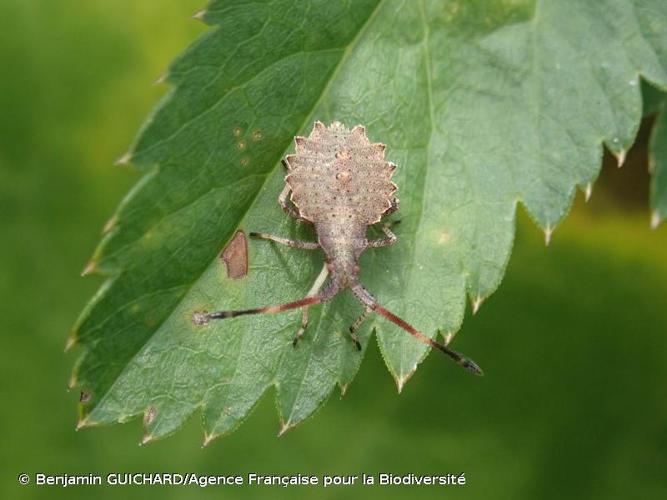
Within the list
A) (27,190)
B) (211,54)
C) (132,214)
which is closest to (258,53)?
(211,54)

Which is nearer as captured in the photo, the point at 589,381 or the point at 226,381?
the point at 226,381

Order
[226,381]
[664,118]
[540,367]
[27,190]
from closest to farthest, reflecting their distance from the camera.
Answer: [226,381], [664,118], [27,190], [540,367]

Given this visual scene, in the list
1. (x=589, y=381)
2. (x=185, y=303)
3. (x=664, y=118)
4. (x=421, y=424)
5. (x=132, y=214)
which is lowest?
(x=589, y=381)

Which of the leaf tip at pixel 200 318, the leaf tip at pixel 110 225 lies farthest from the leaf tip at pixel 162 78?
the leaf tip at pixel 200 318

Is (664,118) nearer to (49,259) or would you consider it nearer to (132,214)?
(132,214)

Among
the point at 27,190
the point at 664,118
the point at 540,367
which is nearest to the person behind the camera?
the point at 664,118

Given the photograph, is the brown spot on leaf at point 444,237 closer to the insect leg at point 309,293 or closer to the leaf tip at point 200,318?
the insect leg at point 309,293

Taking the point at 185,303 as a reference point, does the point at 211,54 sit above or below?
above

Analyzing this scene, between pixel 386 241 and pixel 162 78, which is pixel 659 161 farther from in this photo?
pixel 162 78
